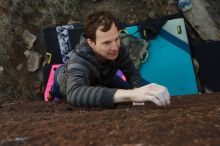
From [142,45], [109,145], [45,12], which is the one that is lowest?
[109,145]

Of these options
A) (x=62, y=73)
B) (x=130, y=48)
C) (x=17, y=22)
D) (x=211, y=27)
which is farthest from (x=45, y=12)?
(x=62, y=73)

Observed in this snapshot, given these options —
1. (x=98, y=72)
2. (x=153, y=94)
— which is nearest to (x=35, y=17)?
(x=98, y=72)

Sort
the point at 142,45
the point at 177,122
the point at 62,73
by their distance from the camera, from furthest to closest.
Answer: the point at 142,45
the point at 62,73
the point at 177,122

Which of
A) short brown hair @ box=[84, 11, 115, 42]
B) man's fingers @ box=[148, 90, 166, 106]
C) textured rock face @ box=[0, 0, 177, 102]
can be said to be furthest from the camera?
textured rock face @ box=[0, 0, 177, 102]

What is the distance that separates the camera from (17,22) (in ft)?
18.4

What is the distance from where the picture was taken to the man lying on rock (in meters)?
2.02

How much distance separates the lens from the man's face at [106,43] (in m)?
2.55

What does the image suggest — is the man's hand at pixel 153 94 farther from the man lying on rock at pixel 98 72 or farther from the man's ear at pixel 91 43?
the man's ear at pixel 91 43

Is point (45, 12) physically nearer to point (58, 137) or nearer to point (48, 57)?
point (48, 57)

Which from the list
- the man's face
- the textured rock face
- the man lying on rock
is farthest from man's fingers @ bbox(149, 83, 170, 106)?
the textured rock face

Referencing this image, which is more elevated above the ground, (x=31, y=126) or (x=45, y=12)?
(x=45, y=12)

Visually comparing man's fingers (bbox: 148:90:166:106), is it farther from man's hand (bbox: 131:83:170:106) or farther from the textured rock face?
the textured rock face

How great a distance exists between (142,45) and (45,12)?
1.32m

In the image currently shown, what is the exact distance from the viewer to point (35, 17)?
562cm
